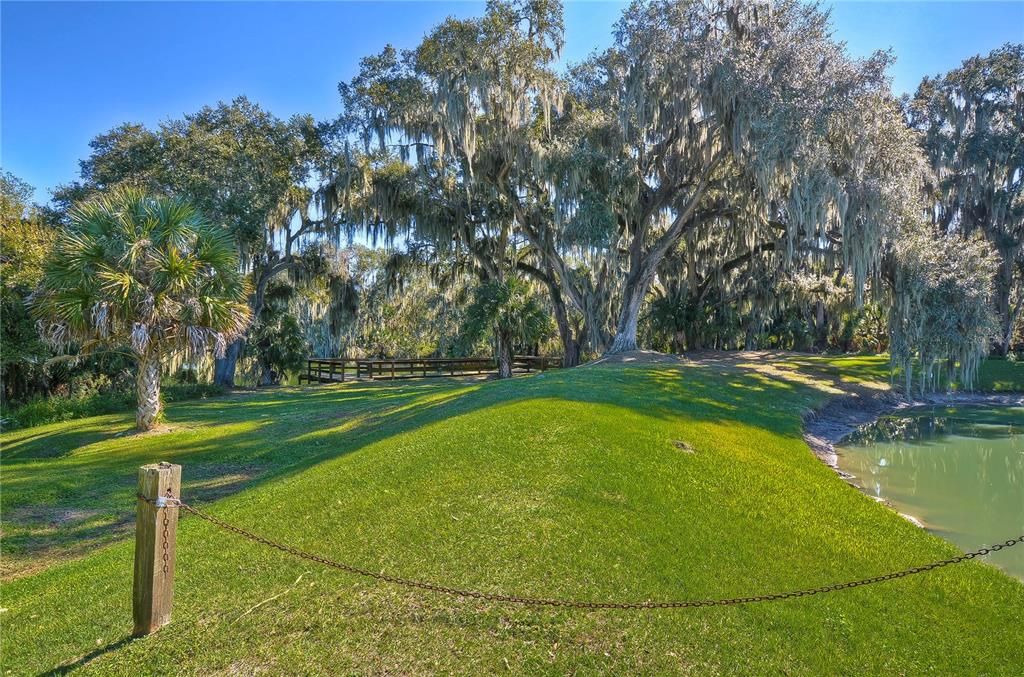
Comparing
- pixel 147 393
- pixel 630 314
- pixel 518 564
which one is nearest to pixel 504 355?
pixel 630 314

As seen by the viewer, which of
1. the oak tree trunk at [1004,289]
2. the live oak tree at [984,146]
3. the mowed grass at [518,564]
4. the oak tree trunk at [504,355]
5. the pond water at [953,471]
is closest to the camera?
the mowed grass at [518,564]

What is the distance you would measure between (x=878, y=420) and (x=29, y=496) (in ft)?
57.1

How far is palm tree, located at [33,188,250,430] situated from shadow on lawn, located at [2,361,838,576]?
1780 millimetres

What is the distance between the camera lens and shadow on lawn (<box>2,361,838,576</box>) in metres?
7.65

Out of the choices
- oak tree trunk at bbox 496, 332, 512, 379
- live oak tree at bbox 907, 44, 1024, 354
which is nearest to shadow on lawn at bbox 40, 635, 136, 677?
oak tree trunk at bbox 496, 332, 512, 379

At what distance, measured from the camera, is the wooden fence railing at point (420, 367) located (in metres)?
27.0

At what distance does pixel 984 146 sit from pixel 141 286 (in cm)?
3035

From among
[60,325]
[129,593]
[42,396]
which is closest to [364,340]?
[42,396]

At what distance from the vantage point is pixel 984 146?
2469 centimetres

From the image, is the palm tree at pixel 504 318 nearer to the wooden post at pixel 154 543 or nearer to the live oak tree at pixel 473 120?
the live oak tree at pixel 473 120

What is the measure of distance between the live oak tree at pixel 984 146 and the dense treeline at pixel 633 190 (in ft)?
0.34

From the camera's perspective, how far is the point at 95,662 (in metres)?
3.89

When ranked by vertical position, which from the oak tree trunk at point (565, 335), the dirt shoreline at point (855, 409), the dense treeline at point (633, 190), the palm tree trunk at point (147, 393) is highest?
the dense treeline at point (633, 190)

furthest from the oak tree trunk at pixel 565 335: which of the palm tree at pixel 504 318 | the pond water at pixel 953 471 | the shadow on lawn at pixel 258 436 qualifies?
the pond water at pixel 953 471
